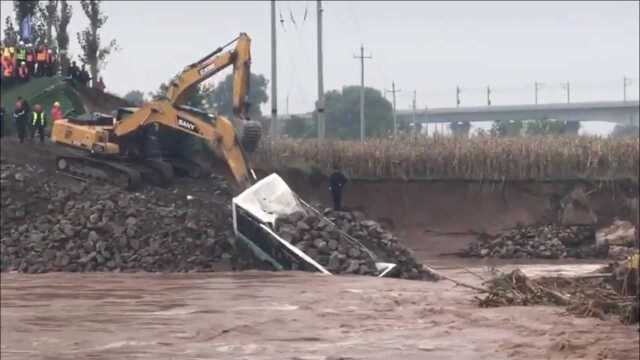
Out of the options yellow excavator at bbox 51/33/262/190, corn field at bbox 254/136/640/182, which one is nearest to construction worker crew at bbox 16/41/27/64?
yellow excavator at bbox 51/33/262/190

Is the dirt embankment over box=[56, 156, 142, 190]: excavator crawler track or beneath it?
beneath

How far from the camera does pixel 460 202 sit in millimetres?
34281

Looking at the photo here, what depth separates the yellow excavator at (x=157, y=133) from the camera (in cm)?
2628

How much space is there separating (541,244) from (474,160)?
419 cm

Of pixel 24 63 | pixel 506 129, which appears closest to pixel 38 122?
pixel 24 63

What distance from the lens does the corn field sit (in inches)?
1355

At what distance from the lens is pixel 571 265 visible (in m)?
28.0

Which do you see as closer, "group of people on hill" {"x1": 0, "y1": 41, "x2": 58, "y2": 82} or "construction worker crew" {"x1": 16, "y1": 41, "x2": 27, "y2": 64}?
"group of people on hill" {"x1": 0, "y1": 41, "x2": 58, "y2": 82}

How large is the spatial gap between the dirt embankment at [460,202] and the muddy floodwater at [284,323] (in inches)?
459

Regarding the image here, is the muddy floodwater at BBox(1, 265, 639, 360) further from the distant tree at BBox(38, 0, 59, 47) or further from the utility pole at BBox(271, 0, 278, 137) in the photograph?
the distant tree at BBox(38, 0, 59, 47)

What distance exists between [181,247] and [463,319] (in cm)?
1005

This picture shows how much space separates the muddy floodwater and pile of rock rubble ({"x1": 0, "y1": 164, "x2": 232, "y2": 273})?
2198 mm

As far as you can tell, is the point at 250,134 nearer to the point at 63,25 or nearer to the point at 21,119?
the point at 21,119

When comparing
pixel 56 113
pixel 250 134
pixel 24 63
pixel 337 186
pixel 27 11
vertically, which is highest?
pixel 27 11
